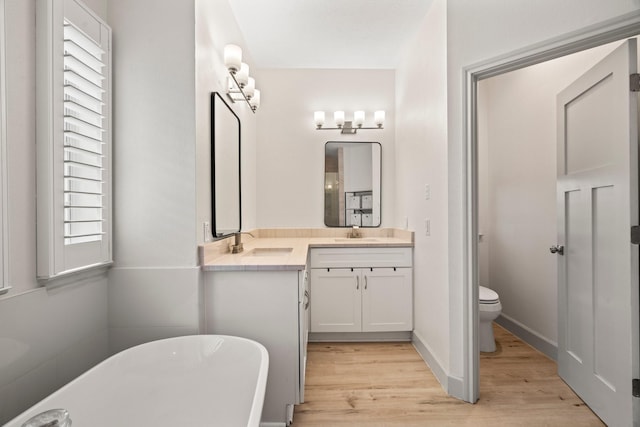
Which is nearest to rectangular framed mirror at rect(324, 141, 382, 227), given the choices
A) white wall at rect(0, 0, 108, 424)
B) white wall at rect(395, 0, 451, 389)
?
white wall at rect(395, 0, 451, 389)

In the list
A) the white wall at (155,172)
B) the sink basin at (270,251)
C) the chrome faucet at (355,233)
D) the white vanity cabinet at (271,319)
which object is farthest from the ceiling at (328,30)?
the white vanity cabinet at (271,319)

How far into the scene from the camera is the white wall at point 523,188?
254 centimetres

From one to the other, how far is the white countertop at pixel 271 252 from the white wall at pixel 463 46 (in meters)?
0.87

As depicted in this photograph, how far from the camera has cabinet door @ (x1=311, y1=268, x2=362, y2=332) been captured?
9.33ft

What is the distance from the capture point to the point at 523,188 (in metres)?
2.87

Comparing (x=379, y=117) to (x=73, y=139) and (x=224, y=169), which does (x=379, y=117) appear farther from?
(x=73, y=139)

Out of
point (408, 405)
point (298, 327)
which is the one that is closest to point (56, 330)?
point (298, 327)

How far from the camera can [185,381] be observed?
4.61 feet

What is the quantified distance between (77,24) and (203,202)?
0.93m

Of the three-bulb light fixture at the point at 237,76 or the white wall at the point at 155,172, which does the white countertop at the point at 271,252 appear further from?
the three-bulb light fixture at the point at 237,76

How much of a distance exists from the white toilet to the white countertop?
0.71 metres

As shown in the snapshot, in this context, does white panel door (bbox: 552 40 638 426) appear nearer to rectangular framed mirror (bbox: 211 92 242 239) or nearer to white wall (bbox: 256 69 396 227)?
white wall (bbox: 256 69 396 227)

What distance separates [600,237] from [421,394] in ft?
4.53

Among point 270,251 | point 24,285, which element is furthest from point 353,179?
point 24,285
